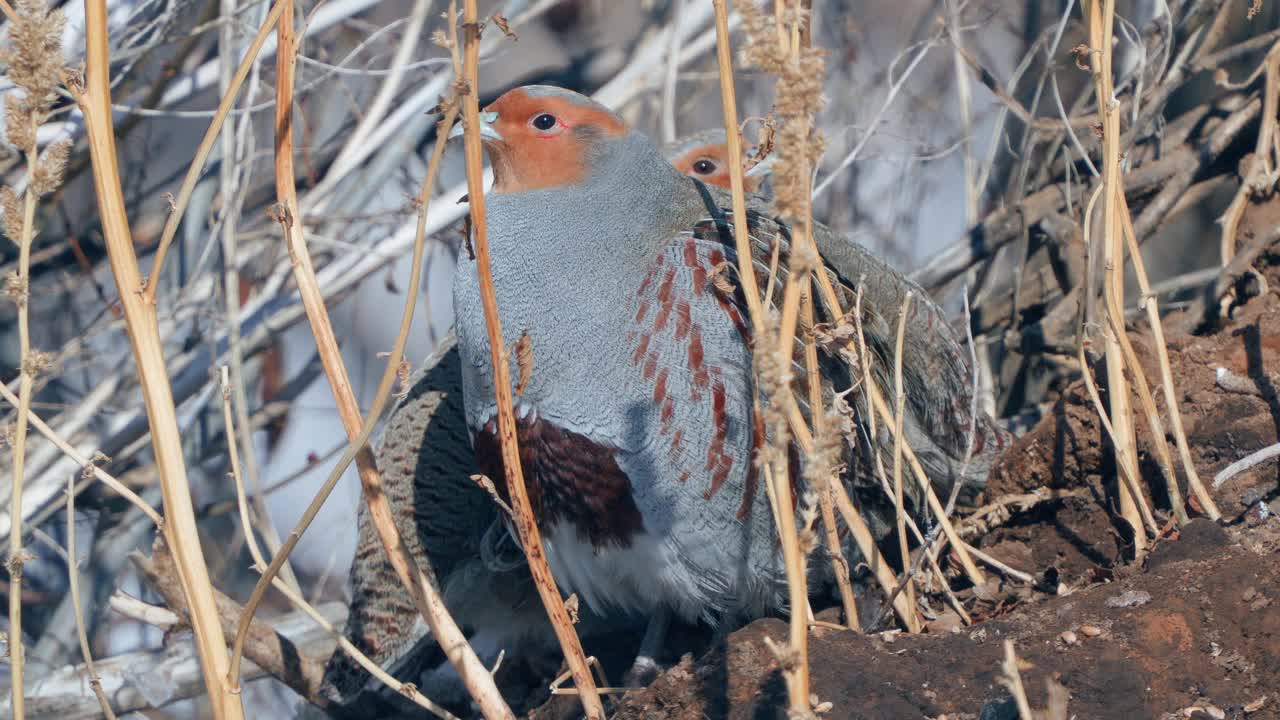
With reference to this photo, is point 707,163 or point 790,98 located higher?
point 790,98

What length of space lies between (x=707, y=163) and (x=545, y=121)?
1.10 m

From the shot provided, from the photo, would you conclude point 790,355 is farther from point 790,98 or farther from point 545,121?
point 545,121

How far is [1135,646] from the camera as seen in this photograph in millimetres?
1828

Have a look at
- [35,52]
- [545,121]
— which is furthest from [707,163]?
[35,52]

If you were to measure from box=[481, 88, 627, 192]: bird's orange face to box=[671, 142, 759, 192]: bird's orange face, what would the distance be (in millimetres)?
1027

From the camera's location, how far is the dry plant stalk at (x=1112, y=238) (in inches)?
77.9

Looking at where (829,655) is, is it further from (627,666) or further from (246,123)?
(246,123)

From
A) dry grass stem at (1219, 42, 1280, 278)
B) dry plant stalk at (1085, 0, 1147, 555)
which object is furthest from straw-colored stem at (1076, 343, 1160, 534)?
dry grass stem at (1219, 42, 1280, 278)

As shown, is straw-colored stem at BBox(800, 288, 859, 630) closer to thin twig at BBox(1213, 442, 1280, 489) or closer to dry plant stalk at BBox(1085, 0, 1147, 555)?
dry plant stalk at BBox(1085, 0, 1147, 555)

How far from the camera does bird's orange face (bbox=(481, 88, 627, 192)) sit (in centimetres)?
236

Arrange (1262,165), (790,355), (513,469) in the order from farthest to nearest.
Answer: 1. (1262,165)
2. (513,469)
3. (790,355)

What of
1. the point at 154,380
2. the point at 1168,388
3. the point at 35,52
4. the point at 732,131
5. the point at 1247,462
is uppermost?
the point at 35,52

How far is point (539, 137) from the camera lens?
7.77 ft

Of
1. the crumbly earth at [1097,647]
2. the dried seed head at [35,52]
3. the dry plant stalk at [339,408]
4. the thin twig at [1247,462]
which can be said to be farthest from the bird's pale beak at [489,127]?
the thin twig at [1247,462]
